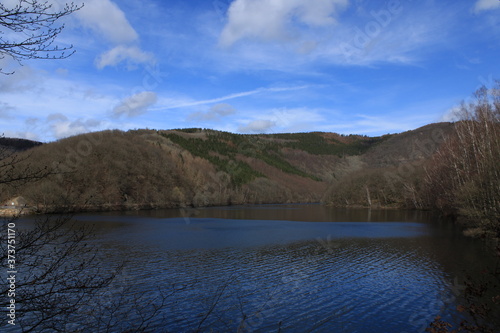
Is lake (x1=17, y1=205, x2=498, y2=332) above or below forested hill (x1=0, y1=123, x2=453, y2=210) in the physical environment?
below

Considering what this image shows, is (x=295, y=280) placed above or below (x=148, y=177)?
below

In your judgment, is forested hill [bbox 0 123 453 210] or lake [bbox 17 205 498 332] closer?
lake [bbox 17 205 498 332]

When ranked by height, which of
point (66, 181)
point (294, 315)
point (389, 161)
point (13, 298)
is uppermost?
point (389, 161)

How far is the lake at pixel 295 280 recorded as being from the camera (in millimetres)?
13375

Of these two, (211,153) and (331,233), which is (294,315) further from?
(211,153)

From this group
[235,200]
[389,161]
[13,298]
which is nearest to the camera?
[13,298]

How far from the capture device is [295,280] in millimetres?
18797

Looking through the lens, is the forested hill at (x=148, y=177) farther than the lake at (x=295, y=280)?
Yes

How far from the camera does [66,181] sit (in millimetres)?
77375

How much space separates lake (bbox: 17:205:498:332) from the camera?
527 inches

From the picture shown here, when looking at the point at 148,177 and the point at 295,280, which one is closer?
the point at 295,280

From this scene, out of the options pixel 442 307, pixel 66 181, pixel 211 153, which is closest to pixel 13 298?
pixel 442 307

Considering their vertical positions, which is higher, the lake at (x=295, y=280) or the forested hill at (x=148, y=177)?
the forested hill at (x=148, y=177)

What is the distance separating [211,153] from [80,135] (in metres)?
69.9
